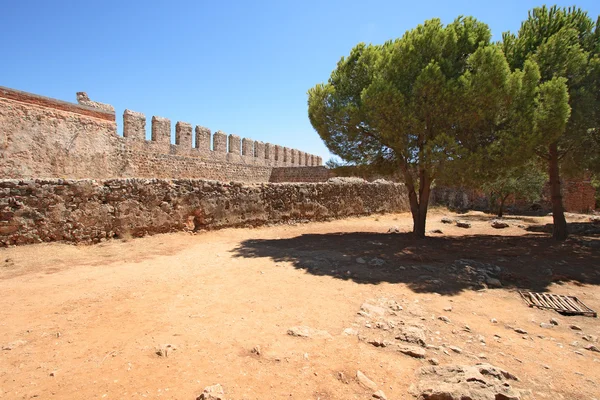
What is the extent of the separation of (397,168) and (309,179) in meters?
11.0

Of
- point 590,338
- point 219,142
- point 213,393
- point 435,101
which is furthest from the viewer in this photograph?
point 219,142

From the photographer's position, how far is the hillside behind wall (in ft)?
31.0

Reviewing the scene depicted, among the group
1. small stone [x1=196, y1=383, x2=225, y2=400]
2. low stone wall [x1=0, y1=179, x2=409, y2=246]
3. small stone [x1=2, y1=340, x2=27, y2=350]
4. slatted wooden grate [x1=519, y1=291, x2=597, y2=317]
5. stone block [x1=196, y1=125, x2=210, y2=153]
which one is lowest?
slatted wooden grate [x1=519, y1=291, x2=597, y2=317]

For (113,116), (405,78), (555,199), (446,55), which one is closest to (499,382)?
(405,78)

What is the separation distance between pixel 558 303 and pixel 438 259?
2480 mm

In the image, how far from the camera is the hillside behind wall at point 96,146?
9.46 m

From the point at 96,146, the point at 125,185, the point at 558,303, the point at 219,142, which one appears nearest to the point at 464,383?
the point at 558,303

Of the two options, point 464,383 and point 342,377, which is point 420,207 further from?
point 342,377

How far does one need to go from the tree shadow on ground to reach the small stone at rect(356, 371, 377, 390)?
282cm

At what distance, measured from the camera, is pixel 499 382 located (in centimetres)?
236

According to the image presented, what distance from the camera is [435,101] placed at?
24.3ft

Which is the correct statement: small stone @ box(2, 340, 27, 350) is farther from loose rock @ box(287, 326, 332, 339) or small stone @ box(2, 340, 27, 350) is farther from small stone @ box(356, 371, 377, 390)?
small stone @ box(356, 371, 377, 390)

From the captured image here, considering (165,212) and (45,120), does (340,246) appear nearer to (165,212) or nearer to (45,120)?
(165,212)

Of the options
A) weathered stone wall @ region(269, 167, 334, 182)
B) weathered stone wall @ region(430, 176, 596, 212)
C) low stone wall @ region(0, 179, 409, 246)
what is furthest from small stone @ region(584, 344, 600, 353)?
weathered stone wall @ region(430, 176, 596, 212)
